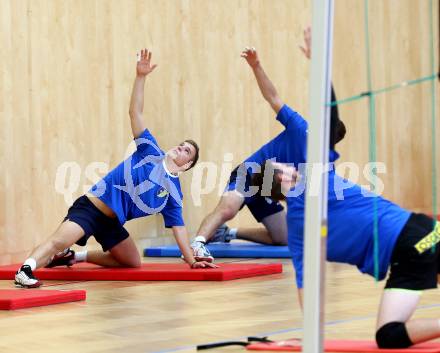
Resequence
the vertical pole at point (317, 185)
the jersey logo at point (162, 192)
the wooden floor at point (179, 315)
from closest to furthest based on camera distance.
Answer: the vertical pole at point (317, 185) → the wooden floor at point (179, 315) → the jersey logo at point (162, 192)

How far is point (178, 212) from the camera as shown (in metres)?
6.80

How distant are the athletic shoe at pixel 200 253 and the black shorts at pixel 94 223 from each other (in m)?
0.55

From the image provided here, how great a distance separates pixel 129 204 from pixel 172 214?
32 cm

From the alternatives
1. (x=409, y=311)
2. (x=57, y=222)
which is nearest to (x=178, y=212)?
(x=57, y=222)

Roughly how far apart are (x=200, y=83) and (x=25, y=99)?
6.75ft

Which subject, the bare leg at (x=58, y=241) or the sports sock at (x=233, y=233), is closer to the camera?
the bare leg at (x=58, y=241)

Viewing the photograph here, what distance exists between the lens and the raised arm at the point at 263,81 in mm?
5633

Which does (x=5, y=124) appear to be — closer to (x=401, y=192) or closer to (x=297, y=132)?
(x=297, y=132)

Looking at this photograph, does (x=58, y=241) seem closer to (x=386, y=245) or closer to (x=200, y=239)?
(x=200, y=239)

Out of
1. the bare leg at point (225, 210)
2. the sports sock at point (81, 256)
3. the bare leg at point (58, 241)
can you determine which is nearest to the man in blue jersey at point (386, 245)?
the bare leg at point (58, 241)

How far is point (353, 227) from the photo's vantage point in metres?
3.84

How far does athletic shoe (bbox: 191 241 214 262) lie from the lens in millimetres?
6930

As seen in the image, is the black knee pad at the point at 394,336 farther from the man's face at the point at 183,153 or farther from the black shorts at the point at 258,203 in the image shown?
the black shorts at the point at 258,203

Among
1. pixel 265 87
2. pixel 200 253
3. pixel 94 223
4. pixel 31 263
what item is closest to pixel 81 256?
pixel 94 223
